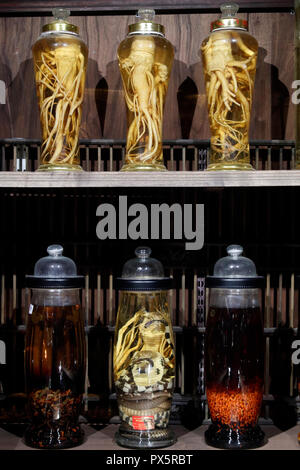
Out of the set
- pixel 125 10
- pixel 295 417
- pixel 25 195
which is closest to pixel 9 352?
pixel 25 195

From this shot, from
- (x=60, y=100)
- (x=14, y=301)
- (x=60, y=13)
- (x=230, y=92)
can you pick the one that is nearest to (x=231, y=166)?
(x=230, y=92)

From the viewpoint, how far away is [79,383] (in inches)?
47.3

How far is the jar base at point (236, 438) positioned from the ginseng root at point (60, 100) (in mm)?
594

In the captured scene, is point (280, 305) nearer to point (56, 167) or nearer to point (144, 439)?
point (144, 439)

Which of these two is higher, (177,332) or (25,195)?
(25,195)

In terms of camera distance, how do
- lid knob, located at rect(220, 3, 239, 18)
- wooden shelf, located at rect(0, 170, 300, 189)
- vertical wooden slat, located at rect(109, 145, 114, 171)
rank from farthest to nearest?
vertical wooden slat, located at rect(109, 145, 114, 171), lid knob, located at rect(220, 3, 239, 18), wooden shelf, located at rect(0, 170, 300, 189)

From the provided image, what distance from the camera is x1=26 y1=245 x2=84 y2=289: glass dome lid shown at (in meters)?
1.17

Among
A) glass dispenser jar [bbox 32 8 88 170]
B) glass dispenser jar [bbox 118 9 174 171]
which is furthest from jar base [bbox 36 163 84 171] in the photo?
glass dispenser jar [bbox 118 9 174 171]

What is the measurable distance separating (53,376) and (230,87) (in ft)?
2.13

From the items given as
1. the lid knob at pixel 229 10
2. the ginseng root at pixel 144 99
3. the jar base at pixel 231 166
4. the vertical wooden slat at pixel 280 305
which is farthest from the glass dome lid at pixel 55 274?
the lid knob at pixel 229 10

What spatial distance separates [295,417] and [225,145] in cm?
60

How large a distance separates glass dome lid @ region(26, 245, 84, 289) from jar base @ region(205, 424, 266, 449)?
39 centimetres

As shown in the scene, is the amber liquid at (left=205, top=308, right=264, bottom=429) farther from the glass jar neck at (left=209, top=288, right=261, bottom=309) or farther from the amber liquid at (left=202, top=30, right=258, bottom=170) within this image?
the amber liquid at (left=202, top=30, right=258, bottom=170)
